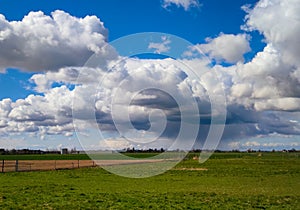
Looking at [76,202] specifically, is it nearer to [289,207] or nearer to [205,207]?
[205,207]

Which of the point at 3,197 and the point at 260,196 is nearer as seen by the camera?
the point at 3,197

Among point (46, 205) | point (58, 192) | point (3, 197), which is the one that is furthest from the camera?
point (58, 192)

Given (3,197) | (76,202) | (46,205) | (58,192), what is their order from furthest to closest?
1. (58,192)
2. (3,197)
3. (76,202)
4. (46,205)

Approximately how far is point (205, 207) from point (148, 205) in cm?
289

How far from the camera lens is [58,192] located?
24297mm

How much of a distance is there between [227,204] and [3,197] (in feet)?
40.6

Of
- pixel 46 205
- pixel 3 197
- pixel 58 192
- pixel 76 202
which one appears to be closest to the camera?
pixel 46 205

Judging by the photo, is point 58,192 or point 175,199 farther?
point 58,192

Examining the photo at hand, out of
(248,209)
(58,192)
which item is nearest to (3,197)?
(58,192)

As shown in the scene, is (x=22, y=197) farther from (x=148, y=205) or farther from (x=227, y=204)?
(x=227, y=204)

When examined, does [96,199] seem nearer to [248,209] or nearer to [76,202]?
[76,202]

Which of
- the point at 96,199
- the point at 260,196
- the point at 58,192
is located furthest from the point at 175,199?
the point at 58,192

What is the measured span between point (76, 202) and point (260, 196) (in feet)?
38.7

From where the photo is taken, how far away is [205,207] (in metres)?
19.2
